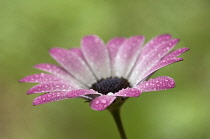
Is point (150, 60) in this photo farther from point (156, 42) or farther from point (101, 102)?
point (101, 102)

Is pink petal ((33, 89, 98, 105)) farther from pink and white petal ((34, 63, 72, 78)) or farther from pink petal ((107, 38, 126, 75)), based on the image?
pink petal ((107, 38, 126, 75))

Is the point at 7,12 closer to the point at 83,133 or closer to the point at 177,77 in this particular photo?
the point at 83,133

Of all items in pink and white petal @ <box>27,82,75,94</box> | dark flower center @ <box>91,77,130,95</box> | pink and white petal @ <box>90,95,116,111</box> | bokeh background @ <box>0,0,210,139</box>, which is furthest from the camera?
bokeh background @ <box>0,0,210,139</box>

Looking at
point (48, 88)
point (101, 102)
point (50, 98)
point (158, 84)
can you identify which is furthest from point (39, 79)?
point (158, 84)

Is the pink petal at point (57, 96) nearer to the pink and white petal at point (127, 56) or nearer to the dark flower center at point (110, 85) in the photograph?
the dark flower center at point (110, 85)

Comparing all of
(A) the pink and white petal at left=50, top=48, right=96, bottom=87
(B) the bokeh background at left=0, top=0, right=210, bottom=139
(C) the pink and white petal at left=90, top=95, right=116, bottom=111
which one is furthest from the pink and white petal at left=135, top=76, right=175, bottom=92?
(B) the bokeh background at left=0, top=0, right=210, bottom=139

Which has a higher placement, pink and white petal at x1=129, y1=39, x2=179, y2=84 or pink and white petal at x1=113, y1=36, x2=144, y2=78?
pink and white petal at x1=113, y1=36, x2=144, y2=78
